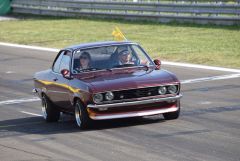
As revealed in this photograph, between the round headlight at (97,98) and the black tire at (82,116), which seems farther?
the black tire at (82,116)

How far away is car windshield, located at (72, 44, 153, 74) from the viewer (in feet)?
42.9

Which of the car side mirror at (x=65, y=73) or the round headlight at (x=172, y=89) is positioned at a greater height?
the car side mirror at (x=65, y=73)

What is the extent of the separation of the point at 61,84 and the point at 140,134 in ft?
7.39

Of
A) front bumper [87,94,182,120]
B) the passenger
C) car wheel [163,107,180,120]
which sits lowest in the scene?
car wheel [163,107,180,120]

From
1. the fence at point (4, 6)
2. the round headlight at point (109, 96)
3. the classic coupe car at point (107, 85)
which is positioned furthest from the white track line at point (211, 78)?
the fence at point (4, 6)

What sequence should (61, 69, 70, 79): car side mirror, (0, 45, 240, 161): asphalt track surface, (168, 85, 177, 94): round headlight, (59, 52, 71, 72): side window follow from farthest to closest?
(59, 52, 71, 72): side window
(61, 69, 70, 79): car side mirror
(168, 85, 177, 94): round headlight
(0, 45, 240, 161): asphalt track surface

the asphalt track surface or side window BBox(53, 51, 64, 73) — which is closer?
the asphalt track surface

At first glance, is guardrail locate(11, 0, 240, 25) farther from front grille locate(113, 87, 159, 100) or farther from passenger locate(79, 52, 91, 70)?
front grille locate(113, 87, 159, 100)

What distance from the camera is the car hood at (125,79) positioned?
12039 mm

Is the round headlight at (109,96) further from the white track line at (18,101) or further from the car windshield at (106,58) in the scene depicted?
the white track line at (18,101)

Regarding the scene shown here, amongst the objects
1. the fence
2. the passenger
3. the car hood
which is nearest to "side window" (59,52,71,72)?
the passenger

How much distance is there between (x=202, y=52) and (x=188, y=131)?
1276 centimetres

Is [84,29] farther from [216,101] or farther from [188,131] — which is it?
[188,131]

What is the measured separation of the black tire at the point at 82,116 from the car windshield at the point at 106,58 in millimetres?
830
